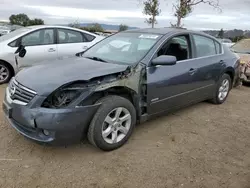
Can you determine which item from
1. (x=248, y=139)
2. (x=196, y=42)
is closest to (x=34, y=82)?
(x=196, y=42)

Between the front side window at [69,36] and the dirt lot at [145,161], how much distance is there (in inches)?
133

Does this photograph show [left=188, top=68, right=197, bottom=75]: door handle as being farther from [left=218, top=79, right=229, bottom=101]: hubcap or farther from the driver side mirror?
[left=218, top=79, right=229, bottom=101]: hubcap

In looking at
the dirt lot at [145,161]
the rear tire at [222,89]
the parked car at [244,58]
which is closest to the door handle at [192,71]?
the dirt lot at [145,161]

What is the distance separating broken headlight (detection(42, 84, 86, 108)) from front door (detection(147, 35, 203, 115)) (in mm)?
1066

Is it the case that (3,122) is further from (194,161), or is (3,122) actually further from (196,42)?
(196,42)

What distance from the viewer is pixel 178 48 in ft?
14.4

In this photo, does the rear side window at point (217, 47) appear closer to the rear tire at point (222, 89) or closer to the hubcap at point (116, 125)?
the rear tire at point (222, 89)

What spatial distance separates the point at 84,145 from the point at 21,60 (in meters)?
3.70

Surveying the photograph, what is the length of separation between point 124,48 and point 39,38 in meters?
3.37

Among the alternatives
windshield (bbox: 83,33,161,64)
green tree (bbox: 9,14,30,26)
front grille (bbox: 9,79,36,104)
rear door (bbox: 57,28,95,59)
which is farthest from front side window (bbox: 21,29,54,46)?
green tree (bbox: 9,14,30,26)

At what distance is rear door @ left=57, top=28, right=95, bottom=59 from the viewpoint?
7.01m

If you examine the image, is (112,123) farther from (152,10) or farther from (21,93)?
(152,10)

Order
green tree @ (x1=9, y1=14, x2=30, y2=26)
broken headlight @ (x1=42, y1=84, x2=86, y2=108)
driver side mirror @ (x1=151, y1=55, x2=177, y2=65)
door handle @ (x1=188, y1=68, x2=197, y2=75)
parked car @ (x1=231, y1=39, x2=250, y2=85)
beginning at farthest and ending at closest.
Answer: green tree @ (x1=9, y1=14, x2=30, y2=26) → parked car @ (x1=231, y1=39, x2=250, y2=85) → door handle @ (x1=188, y1=68, x2=197, y2=75) → driver side mirror @ (x1=151, y1=55, x2=177, y2=65) → broken headlight @ (x1=42, y1=84, x2=86, y2=108)

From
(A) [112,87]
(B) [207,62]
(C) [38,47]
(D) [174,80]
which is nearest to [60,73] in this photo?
(A) [112,87]
